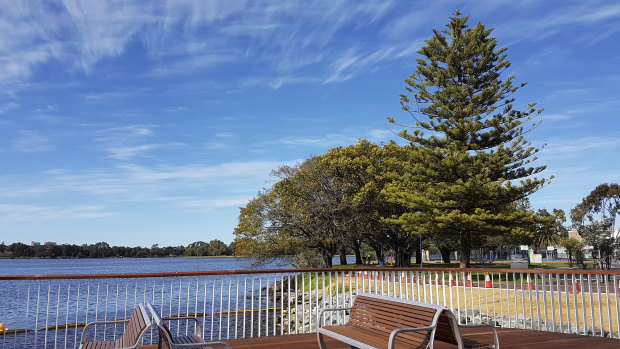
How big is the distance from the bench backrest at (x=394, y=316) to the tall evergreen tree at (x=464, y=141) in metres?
20.5

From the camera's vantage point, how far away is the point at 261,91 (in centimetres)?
2034

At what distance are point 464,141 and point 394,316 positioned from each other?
23.3 m

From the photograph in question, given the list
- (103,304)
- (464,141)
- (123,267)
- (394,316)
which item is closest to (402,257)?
(464,141)

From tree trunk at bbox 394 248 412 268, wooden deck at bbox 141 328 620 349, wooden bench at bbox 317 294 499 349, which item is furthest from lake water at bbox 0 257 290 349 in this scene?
tree trunk at bbox 394 248 412 268

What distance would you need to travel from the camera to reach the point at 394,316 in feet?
14.5

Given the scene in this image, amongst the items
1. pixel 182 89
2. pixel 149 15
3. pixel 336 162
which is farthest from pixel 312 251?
pixel 149 15

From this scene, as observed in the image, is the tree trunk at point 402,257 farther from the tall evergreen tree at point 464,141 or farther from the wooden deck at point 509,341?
the wooden deck at point 509,341

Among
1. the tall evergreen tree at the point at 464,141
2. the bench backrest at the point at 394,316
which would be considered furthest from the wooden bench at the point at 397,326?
the tall evergreen tree at the point at 464,141

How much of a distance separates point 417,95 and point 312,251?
43.4ft

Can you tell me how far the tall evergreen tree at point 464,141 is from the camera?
25312 mm

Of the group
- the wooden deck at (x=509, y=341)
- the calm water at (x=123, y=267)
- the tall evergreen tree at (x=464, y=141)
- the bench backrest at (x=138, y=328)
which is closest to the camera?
the bench backrest at (x=138, y=328)

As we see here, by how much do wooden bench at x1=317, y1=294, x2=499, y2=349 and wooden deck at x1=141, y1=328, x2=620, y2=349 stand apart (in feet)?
3.64

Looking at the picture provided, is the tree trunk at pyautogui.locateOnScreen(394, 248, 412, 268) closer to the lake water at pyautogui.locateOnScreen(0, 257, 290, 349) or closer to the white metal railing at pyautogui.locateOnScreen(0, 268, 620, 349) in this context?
the white metal railing at pyautogui.locateOnScreen(0, 268, 620, 349)

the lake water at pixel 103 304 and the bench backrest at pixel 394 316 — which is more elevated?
the bench backrest at pixel 394 316
